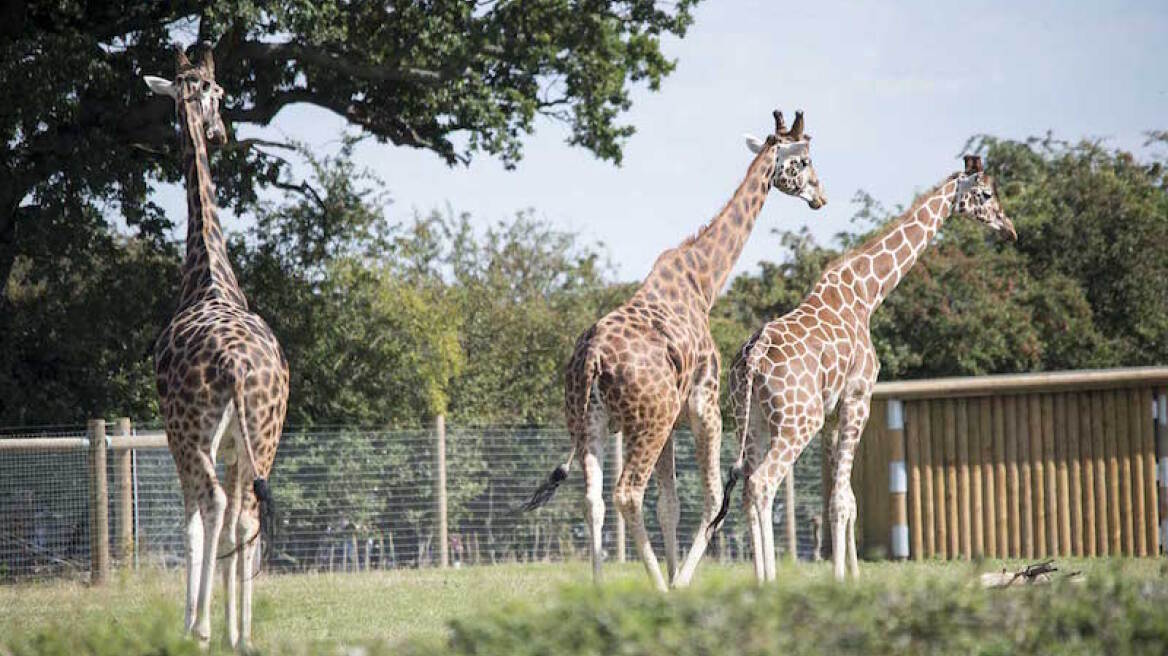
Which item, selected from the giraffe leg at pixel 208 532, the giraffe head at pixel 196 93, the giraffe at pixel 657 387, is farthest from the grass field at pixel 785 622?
the giraffe head at pixel 196 93

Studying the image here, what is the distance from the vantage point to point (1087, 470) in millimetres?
13430

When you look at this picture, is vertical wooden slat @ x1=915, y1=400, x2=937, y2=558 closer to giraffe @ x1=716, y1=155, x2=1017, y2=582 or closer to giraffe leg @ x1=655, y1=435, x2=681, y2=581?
giraffe @ x1=716, y1=155, x2=1017, y2=582

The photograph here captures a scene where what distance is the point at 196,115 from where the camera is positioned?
9812mm

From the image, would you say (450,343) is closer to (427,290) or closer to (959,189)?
(427,290)

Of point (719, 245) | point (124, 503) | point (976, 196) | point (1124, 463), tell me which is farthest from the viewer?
point (124, 503)

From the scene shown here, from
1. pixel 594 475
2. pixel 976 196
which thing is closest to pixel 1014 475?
pixel 976 196

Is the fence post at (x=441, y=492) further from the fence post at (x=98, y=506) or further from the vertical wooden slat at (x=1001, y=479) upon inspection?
the vertical wooden slat at (x=1001, y=479)

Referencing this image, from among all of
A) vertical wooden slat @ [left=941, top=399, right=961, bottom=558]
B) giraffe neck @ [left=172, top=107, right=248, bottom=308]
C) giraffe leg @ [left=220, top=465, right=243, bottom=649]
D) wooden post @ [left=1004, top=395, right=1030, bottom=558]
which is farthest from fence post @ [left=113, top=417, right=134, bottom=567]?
wooden post @ [left=1004, top=395, right=1030, bottom=558]

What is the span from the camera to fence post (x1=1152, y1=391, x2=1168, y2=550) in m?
13.1

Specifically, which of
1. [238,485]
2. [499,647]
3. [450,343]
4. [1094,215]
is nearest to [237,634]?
[238,485]

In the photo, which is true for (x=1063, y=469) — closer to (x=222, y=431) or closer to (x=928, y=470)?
(x=928, y=470)

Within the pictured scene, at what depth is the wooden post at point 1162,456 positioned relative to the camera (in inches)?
517

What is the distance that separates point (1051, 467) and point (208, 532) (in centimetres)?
894

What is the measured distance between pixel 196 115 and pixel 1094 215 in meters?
21.1
